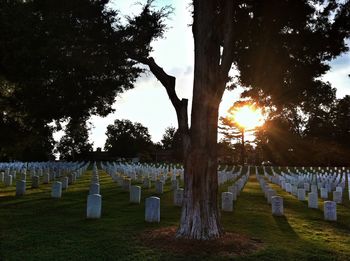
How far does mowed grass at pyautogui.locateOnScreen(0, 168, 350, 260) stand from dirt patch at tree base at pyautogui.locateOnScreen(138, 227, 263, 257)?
0.18 meters

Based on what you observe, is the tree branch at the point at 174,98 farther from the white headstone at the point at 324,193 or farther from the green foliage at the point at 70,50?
the white headstone at the point at 324,193

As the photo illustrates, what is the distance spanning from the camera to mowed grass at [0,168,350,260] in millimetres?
7488

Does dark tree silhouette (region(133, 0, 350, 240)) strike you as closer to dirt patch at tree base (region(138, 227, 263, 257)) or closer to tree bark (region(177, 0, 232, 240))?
tree bark (region(177, 0, 232, 240))

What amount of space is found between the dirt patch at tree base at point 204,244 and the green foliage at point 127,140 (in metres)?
63.3

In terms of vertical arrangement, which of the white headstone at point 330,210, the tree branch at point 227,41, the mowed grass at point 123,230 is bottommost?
the mowed grass at point 123,230

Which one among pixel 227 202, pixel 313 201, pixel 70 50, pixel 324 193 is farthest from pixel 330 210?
pixel 70 50

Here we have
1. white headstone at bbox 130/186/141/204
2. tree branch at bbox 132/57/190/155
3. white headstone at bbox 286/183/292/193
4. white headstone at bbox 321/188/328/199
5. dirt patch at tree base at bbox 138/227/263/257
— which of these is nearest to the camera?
dirt patch at tree base at bbox 138/227/263/257

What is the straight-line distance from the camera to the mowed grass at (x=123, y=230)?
24.6 feet

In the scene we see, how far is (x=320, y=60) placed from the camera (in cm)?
1134

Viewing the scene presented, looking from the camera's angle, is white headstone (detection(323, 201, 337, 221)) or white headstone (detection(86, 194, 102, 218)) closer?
white headstone (detection(86, 194, 102, 218))

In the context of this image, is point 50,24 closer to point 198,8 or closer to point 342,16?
point 198,8

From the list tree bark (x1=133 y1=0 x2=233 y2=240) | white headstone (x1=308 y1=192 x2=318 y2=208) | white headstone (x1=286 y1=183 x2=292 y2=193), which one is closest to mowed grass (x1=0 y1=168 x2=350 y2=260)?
white headstone (x1=308 y1=192 x2=318 y2=208)

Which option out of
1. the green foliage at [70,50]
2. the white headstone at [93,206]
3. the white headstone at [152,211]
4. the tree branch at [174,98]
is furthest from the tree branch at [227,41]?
the white headstone at [93,206]

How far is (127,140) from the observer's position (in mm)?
73688
